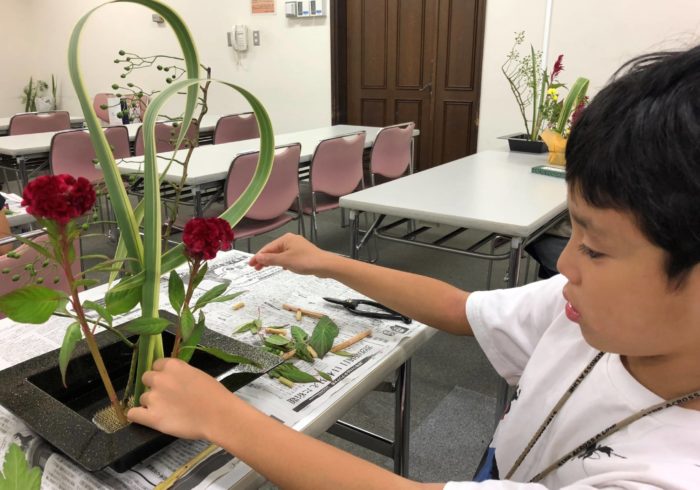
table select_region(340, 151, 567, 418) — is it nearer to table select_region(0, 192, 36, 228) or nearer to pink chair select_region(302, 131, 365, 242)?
pink chair select_region(302, 131, 365, 242)

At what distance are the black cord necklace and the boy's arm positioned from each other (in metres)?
0.24

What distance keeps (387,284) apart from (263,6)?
513 cm

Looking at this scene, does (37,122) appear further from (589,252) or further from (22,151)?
(589,252)

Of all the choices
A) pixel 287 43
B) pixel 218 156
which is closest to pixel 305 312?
pixel 218 156

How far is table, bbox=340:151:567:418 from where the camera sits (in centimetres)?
159

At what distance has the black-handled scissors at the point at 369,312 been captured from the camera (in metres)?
0.99

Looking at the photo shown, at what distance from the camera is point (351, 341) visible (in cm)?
91

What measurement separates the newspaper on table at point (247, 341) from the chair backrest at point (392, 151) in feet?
6.48

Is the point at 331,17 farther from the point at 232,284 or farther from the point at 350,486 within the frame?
the point at 350,486

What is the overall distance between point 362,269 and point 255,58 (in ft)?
16.9

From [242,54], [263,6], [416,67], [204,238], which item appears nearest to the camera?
[204,238]

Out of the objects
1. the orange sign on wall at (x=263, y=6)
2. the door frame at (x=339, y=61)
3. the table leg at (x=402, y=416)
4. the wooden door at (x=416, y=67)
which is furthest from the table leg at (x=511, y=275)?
the orange sign on wall at (x=263, y=6)

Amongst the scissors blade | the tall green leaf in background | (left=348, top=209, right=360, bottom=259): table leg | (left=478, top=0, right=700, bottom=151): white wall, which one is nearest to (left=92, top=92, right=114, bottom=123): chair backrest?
the tall green leaf in background

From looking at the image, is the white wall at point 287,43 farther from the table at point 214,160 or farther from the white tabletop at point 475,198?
the white tabletop at point 475,198
